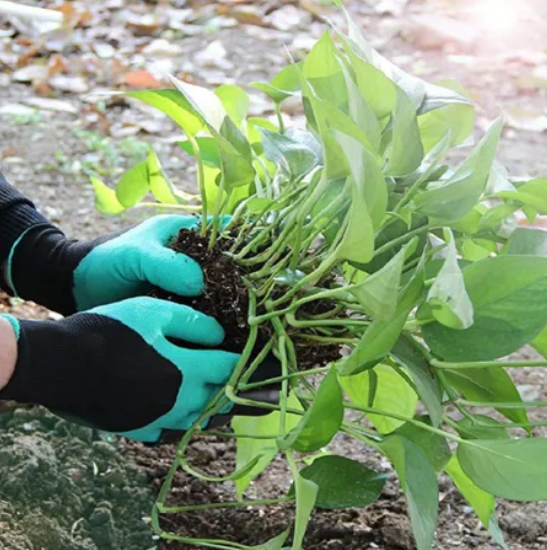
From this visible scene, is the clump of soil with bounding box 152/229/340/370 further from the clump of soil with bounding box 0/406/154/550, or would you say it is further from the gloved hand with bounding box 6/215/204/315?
the clump of soil with bounding box 0/406/154/550

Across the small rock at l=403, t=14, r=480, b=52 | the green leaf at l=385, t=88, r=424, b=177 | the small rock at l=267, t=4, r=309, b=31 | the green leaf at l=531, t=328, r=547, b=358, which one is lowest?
the small rock at l=267, t=4, r=309, b=31

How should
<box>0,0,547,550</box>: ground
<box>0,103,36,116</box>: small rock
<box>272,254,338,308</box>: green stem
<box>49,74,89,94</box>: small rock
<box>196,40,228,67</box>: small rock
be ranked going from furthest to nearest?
<box>196,40,228,67</box>: small rock, <box>49,74,89,94</box>: small rock, <box>0,103,36,116</box>: small rock, <box>0,0,547,550</box>: ground, <box>272,254,338,308</box>: green stem

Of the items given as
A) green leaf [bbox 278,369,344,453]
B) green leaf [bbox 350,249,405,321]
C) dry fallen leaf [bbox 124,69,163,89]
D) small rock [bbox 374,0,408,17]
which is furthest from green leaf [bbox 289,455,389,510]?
small rock [bbox 374,0,408,17]

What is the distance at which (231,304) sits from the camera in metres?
1.06

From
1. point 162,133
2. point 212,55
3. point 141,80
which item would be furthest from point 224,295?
point 212,55

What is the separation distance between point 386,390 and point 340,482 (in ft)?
0.67

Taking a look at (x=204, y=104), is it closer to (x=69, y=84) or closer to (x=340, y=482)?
(x=340, y=482)

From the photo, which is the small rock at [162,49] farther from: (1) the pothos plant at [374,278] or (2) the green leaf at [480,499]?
(2) the green leaf at [480,499]

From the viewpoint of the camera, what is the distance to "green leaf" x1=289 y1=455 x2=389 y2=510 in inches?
38.8

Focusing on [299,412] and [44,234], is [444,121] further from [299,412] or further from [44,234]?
[44,234]

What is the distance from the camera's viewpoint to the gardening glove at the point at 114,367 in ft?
3.33

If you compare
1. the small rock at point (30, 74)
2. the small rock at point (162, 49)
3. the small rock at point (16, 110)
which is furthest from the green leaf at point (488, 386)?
the small rock at point (162, 49)

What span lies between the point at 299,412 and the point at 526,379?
679 millimetres

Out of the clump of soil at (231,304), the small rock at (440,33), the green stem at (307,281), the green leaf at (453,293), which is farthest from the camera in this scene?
the small rock at (440,33)
